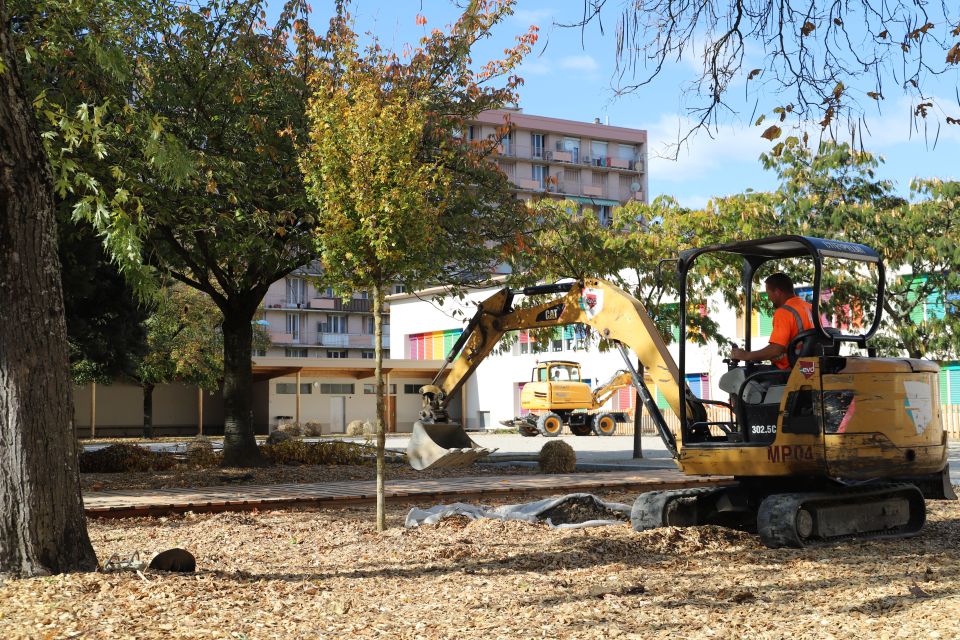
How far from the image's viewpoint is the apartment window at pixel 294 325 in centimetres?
7862

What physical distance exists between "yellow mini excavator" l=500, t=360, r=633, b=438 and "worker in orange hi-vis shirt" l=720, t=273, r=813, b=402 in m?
30.1

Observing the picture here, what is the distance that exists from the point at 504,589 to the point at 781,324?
12.2ft

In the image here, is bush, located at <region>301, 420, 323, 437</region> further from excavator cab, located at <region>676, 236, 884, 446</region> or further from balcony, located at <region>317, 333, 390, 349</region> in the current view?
excavator cab, located at <region>676, 236, 884, 446</region>

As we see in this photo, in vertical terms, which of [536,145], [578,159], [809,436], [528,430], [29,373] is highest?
[536,145]

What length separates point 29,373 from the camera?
21.1 ft

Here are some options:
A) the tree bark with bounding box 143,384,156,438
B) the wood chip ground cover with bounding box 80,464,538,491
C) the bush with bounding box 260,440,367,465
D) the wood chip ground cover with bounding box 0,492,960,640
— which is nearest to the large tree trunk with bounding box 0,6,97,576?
the wood chip ground cover with bounding box 0,492,960,640

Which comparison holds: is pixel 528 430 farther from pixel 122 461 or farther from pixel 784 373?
pixel 784 373

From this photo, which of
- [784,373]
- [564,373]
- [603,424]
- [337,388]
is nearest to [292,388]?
[337,388]

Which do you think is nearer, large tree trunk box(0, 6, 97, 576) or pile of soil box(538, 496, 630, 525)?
large tree trunk box(0, 6, 97, 576)

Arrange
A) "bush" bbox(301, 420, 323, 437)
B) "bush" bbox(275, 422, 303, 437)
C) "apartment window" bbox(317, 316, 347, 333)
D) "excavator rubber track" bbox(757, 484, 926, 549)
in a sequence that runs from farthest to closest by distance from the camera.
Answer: "apartment window" bbox(317, 316, 347, 333)
"bush" bbox(301, 420, 323, 437)
"bush" bbox(275, 422, 303, 437)
"excavator rubber track" bbox(757, 484, 926, 549)

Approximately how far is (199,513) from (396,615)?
623 cm

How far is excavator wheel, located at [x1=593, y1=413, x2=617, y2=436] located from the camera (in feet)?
133

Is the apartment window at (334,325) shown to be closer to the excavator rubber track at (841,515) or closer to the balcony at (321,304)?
the balcony at (321,304)

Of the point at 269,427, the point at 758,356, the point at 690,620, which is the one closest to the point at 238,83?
the point at 758,356
